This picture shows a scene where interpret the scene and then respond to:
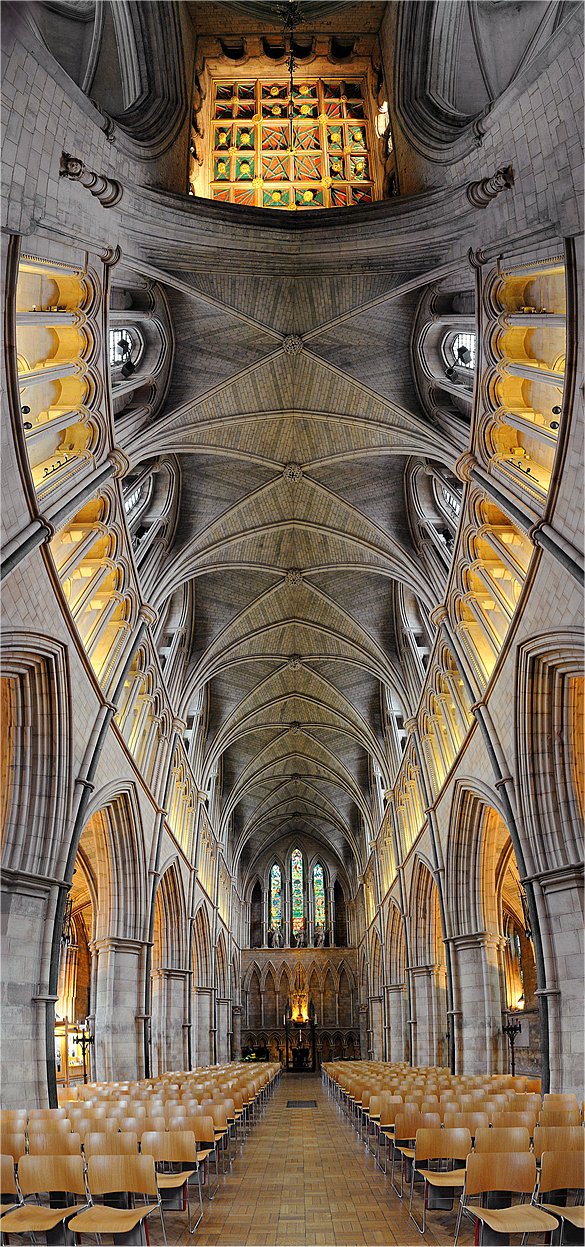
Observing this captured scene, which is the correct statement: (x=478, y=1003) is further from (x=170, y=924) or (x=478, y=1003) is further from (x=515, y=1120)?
(x=515, y=1120)

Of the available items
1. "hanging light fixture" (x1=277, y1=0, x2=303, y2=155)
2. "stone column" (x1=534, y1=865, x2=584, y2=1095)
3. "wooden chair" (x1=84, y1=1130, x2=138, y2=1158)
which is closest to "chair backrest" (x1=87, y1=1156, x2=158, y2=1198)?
"wooden chair" (x1=84, y1=1130, x2=138, y2=1158)

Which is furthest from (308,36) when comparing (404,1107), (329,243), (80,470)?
(404,1107)

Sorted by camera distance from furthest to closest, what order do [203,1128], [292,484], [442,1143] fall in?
[292,484] → [203,1128] → [442,1143]

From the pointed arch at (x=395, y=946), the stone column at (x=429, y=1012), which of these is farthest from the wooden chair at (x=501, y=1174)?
the pointed arch at (x=395, y=946)

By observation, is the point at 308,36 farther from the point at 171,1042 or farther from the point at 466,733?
the point at 171,1042

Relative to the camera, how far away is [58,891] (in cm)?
1496

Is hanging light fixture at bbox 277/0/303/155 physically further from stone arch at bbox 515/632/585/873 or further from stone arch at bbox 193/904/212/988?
stone arch at bbox 193/904/212/988

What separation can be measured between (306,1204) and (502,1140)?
116 inches

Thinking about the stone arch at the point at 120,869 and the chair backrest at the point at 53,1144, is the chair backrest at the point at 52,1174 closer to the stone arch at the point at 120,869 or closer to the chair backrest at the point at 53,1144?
the chair backrest at the point at 53,1144

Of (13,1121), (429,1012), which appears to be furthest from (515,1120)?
(429,1012)

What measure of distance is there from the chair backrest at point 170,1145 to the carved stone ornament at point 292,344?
15344mm

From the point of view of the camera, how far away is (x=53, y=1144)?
7711 millimetres

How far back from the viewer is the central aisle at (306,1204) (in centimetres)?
754

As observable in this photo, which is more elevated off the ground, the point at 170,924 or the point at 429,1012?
the point at 170,924
